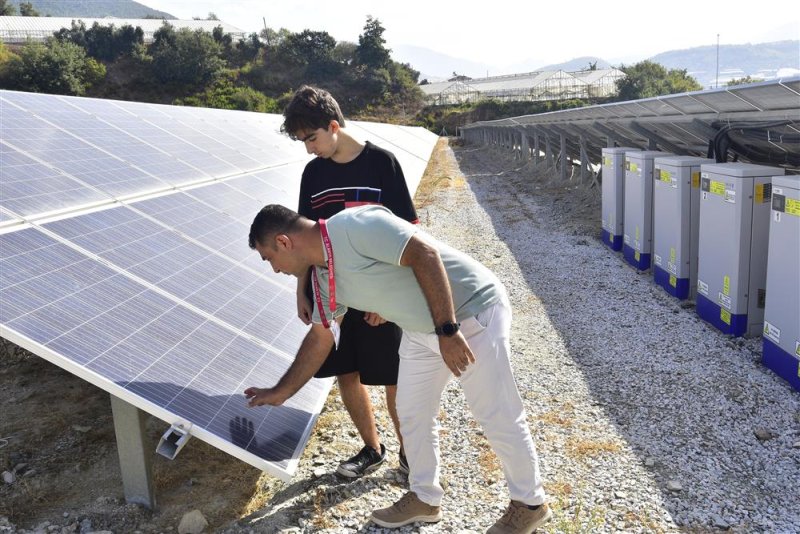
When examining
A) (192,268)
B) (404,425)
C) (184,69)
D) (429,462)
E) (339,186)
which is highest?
(184,69)

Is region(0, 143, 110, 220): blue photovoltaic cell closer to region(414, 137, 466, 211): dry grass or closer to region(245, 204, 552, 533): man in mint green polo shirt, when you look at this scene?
region(245, 204, 552, 533): man in mint green polo shirt

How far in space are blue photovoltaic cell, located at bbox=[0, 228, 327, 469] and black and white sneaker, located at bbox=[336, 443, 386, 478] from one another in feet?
1.43

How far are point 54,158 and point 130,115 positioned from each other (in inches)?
190

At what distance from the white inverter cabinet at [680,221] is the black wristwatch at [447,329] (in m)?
6.55

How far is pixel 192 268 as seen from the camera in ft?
16.1

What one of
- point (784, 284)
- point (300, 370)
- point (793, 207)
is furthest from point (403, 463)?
point (793, 207)

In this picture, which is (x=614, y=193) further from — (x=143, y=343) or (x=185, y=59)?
(x=185, y=59)

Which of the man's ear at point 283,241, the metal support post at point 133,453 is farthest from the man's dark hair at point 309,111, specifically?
the metal support post at point 133,453

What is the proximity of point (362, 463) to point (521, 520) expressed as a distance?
1256mm

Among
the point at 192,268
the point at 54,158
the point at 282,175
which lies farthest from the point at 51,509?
the point at 282,175

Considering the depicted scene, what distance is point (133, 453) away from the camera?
3.81 meters

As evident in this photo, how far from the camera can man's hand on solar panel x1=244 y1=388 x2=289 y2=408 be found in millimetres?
3695

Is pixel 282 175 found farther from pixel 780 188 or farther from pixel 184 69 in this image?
pixel 184 69

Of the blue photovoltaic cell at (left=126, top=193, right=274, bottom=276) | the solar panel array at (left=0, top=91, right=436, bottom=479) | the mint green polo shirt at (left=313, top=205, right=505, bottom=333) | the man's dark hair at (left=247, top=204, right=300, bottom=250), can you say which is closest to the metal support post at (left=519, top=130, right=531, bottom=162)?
the solar panel array at (left=0, top=91, right=436, bottom=479)
